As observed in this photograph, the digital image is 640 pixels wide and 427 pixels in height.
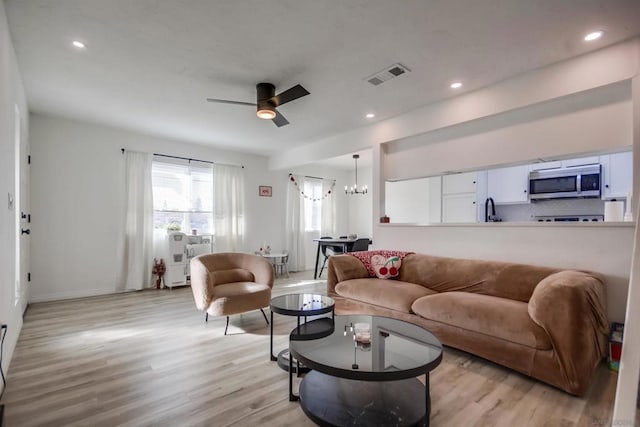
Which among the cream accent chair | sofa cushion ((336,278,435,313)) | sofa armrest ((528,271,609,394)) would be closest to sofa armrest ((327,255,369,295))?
sofa cushion ((336,278,435,313))

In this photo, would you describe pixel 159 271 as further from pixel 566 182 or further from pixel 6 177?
pixel 566 182

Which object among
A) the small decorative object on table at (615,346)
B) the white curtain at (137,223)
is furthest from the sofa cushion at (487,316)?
the white curtain at (137,223)

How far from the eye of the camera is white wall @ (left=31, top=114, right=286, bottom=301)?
14.1ft

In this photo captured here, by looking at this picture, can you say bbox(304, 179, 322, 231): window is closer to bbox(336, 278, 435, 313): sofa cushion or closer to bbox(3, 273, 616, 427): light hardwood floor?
bbox(336, 278, 435, 313): sofa cushion

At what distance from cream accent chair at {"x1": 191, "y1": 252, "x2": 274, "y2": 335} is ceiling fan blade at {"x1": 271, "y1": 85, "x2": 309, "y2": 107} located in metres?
1.77

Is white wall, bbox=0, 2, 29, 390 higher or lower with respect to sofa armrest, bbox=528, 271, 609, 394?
higher

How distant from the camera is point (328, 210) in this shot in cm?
770

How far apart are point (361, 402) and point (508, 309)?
130 centimetres

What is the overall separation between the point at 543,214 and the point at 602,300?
282cm

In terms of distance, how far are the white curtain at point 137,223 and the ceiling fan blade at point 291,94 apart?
3.15 m

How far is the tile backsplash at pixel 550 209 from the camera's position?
426 centimetres

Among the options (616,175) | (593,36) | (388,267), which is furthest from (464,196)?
(593,36)

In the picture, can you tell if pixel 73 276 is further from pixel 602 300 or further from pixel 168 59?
pixel 602 300

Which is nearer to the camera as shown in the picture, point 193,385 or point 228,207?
point 193,385
